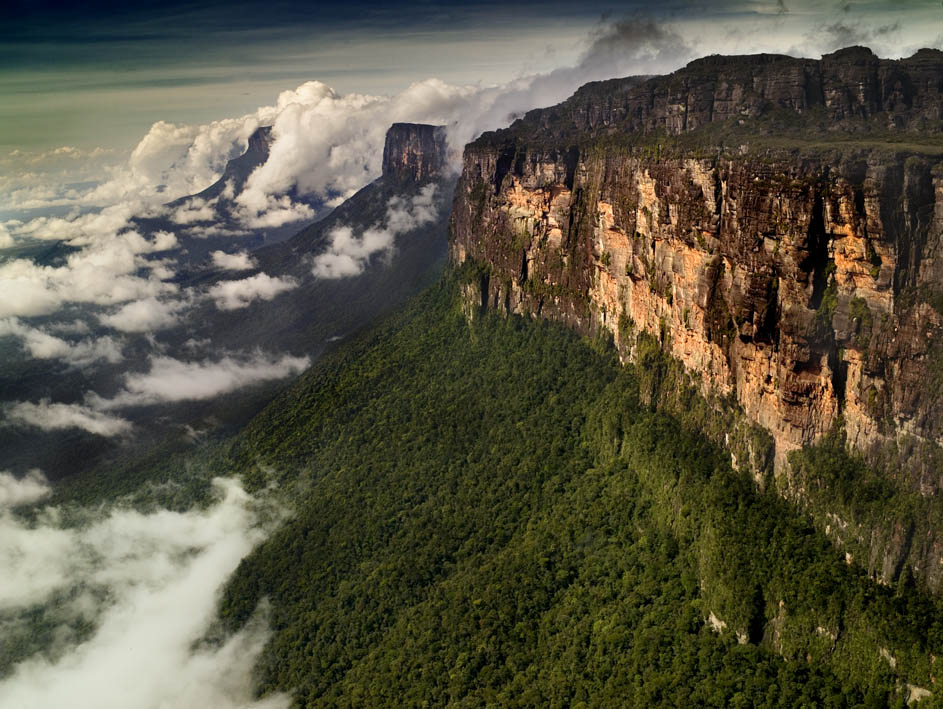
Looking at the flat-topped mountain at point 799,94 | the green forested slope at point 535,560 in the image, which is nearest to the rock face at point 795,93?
the flat-topped mountain at point 799,94

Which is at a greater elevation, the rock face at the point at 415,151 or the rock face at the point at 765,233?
the rock face at the point at 415,151

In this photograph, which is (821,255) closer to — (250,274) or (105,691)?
(105,691)

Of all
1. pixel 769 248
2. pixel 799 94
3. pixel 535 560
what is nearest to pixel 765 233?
pixel 769 248

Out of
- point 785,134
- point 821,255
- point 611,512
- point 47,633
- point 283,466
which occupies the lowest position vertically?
point 47,633

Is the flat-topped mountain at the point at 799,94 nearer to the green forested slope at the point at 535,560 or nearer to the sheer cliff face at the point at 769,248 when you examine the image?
the sheer cliff face at the point at 769,248

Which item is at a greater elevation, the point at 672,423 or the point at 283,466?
the point at 672,423

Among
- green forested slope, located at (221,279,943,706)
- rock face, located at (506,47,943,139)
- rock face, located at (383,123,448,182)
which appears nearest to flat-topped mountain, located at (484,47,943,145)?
rock face, located at (506,47,943,139)

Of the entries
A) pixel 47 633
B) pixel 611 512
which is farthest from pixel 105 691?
pixel 611 512
